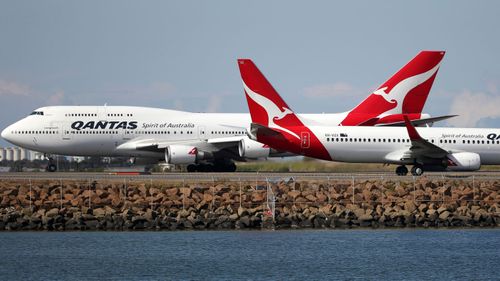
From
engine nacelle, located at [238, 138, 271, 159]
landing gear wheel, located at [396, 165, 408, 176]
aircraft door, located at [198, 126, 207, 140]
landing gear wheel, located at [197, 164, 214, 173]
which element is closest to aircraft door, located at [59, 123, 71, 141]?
aircraft door, located at [198, 126, 207, 140]

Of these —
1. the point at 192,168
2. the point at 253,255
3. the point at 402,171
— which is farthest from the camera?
the point at 192,168

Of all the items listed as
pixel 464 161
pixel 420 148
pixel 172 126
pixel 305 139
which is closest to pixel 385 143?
pixel 420 148

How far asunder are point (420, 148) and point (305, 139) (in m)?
7.14

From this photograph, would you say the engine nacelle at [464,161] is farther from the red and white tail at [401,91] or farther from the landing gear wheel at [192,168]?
the landing gear wheel at [192,168]

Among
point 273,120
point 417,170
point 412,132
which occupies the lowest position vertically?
point 417,170

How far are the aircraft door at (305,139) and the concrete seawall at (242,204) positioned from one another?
5.98 meters

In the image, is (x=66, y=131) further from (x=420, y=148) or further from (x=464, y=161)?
(x=464, y=161)

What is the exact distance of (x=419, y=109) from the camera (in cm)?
8556

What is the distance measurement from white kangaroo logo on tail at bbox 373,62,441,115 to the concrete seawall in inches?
729

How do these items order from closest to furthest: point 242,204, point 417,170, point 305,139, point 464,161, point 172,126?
point 242,204, point 305,139, point 464,161, point 417,170, point 172,126

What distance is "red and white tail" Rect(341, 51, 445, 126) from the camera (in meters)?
84.2

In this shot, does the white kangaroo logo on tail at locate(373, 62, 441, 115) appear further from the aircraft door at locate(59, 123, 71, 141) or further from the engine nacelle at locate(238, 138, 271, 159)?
the aircraft door at locate(59, 123, 71, 141)

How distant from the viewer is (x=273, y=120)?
77.3 metres

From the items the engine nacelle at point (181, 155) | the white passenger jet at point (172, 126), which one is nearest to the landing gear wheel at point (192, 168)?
the white passenger jet at point (172, 126)
